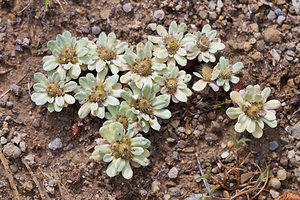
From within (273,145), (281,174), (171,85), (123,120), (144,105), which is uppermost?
(171,85)

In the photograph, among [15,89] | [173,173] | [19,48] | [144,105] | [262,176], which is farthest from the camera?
[19,48]

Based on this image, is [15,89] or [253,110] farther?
[15,89]

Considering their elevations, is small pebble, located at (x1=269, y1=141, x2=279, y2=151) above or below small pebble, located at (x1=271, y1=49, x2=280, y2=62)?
below

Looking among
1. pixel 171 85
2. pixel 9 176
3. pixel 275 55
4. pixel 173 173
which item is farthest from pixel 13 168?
pixel 275 55

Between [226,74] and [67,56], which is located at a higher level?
[67,56]

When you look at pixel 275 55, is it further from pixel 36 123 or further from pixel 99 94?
pixel 36 123

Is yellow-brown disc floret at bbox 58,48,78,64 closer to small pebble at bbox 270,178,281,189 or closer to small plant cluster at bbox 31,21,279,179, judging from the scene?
small plant cluster at bbox 31,21,279,179

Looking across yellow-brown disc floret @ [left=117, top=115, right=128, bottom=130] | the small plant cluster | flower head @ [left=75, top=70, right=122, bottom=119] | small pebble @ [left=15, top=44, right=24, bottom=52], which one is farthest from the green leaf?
small pebble @ [left=15, top=44, right=24, bottom=52]
